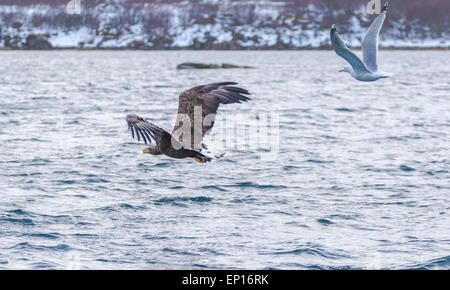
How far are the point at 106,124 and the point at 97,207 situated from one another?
54.1ft

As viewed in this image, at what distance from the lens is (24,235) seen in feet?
43.4

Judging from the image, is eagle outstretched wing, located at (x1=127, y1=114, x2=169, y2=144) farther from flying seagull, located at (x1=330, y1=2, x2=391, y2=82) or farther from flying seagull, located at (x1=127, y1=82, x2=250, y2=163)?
flying seagull, located at (x1=330, y1=2, x2=391, y2=82)

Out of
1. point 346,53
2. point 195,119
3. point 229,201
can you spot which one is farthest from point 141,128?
point 229,201

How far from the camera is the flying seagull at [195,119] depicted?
11.1 metres

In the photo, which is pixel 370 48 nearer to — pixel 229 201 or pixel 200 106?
pixel 200 106

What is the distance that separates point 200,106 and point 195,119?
394 millimetres

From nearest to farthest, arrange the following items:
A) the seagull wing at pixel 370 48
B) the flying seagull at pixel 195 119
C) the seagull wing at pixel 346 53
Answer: the seagull wing at pixel 346 53, the flying seagull at pixel 195 119, the seagull wing at pixel 370 48

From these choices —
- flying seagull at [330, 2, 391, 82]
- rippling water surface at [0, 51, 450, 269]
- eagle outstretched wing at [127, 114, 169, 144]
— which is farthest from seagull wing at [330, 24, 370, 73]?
rippling water surface at [0, 51, 450, 269]

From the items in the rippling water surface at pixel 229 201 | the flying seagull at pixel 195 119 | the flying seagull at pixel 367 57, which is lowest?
the rippling water surface at pixel 229 201

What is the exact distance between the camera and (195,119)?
11.5 meters

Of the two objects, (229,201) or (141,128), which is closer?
(141,128)

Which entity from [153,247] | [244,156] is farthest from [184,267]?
[244,156]

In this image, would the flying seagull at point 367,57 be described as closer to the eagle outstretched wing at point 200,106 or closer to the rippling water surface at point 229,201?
the eagle outstretched wing at point 200,106

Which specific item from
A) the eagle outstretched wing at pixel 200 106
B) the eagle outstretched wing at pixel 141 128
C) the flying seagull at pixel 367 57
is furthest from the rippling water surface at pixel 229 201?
the flying seagull at pixel 367 57
